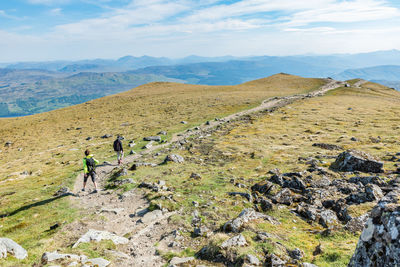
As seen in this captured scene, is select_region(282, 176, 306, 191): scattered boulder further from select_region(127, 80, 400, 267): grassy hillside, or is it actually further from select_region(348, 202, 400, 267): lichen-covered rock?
select_region(348, 202, 400, 267): lichen-covered rock

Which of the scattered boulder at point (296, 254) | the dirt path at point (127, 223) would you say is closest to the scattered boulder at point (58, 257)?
the dirt path at point (127, 223)

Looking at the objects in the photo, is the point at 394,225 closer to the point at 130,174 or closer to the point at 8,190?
the point at 130,174

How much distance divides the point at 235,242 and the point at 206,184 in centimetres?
912

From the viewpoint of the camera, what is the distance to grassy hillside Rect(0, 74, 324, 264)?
1633 cm

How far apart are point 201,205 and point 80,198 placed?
1104cm

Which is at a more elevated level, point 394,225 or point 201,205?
point 394,225

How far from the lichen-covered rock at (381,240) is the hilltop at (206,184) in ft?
11.8

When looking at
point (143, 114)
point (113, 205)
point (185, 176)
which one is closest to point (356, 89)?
point (143, 114)

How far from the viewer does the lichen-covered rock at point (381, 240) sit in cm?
575

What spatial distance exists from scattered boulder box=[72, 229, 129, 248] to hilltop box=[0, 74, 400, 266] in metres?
0.60

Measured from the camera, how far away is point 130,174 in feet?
A: 77.4

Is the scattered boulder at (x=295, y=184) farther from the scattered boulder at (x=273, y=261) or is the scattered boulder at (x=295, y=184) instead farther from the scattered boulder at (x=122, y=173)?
the scattered boulder at (x=122, y=173)

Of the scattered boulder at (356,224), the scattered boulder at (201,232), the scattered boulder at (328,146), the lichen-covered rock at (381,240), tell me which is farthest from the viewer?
the scattered boulder at (328,146)

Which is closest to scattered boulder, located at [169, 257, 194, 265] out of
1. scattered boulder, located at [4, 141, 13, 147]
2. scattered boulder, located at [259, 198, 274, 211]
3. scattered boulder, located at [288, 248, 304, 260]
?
scattered boulder, located at [288, 248, 304, 260]
